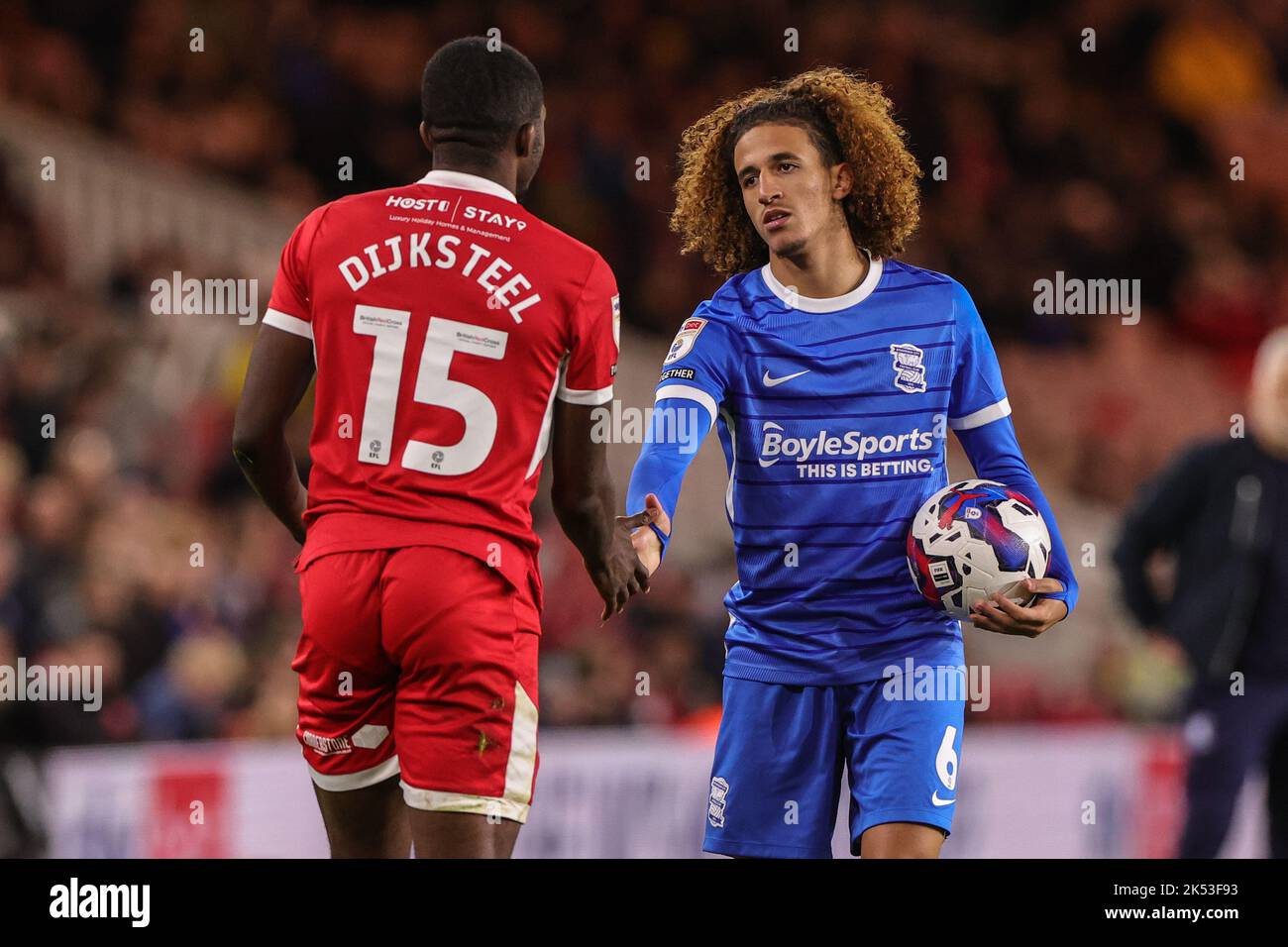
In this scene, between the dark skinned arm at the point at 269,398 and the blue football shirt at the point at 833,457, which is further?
the blue football shirt at the point at 833,457

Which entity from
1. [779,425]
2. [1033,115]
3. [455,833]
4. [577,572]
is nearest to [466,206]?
[779,425]

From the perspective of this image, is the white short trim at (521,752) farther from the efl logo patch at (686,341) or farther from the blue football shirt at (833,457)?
the efl logo patch at (686,341)

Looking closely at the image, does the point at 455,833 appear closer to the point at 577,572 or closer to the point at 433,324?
the point at 433,324

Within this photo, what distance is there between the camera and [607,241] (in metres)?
10.4

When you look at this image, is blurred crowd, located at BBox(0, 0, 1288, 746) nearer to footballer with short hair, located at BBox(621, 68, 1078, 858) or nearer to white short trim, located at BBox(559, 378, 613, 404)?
footballer with short hair, located at BBox(621, 68, 1078, 858)

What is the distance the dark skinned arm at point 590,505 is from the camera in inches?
154

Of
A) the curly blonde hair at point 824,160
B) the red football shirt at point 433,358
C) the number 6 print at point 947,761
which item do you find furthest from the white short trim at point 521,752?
the curly blonde hair at point 824,160

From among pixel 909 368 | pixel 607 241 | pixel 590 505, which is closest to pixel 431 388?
pixel 590 505

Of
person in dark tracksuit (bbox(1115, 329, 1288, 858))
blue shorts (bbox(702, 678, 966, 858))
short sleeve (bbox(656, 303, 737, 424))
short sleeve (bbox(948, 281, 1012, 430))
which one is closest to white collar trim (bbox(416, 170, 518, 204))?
short sleeve (bbox(656, 303, 737, 424))

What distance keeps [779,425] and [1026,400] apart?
635 cm

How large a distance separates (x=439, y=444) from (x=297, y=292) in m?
0.46

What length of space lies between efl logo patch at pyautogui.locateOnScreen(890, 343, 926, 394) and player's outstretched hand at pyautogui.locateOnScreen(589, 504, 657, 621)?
793 millimetres

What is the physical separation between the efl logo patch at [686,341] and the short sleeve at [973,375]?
63 cm

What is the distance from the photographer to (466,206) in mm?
3855
